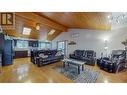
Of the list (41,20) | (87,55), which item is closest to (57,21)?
(41,20)

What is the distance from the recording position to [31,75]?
1995mm

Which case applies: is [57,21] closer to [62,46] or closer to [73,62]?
[62,46]

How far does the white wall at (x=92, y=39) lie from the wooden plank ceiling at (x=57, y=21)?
0.08m

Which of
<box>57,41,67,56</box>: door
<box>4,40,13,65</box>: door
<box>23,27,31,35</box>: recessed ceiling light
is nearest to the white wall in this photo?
<box>57,41,67,56</box>: door

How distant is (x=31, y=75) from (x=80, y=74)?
2.93ft

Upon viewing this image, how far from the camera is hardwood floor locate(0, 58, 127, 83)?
1.96 m

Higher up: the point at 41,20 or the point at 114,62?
the point at 41,20

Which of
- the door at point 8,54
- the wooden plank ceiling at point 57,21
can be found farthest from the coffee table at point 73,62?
the door at point 8,54

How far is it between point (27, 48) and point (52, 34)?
54 centimetres

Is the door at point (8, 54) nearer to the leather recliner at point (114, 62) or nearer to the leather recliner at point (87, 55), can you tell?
the leather recliner at point (87, 55)

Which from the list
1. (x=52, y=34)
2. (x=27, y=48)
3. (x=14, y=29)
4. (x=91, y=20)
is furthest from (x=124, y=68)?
(x=14, y=29)

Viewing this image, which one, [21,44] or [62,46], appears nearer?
[21,44]

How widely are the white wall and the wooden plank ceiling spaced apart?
0.26 feet
